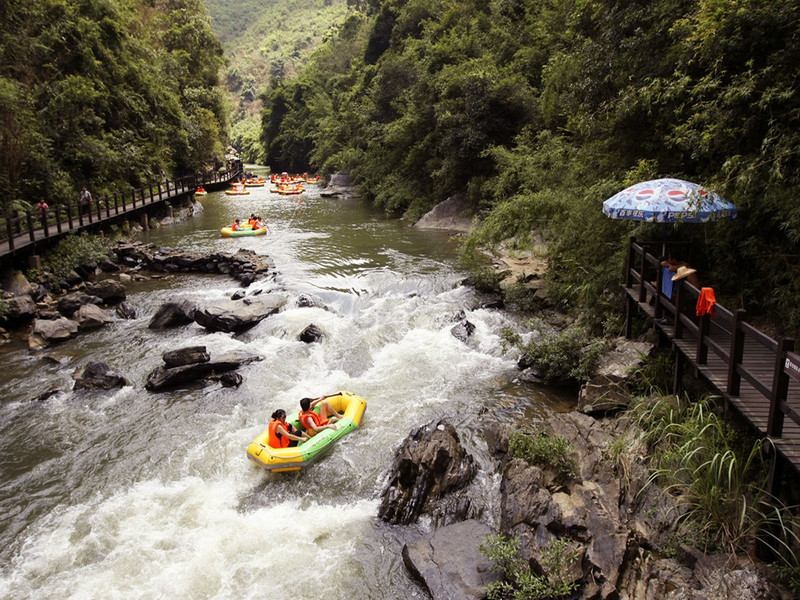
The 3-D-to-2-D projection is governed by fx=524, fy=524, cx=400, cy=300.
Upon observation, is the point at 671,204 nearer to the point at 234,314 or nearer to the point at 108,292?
the point at 234,314

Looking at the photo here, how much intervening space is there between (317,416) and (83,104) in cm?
2119

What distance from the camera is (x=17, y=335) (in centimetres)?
1209

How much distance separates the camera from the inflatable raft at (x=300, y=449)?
718 cm

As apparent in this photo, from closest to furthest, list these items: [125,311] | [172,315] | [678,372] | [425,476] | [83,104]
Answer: [425,476]
[678,372]
[172,315]
[125,311]
[83,104]

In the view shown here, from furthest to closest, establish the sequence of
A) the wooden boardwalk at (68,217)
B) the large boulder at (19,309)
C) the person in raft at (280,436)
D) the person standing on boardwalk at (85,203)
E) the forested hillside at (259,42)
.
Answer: the forested hillside at (259,42) < the person standing on boardwalk at (85,203) < the wooden boardwalk at (68,217) < the large boulder at (19,309) < the person in raft at (280,436)

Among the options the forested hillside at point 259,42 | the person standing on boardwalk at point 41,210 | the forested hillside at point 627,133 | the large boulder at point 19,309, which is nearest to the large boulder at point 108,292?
the large boulder at point 19,309

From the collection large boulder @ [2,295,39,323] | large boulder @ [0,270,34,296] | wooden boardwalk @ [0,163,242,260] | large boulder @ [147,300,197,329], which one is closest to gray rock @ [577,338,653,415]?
large boulder @ [147,300,197,329]

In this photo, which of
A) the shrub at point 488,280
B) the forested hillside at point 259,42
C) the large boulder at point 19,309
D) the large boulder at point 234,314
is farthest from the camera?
the forested hillside at point 259,42

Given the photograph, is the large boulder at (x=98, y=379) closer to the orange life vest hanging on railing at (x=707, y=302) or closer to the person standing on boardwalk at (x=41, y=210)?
the person standing on boardwalk at (x=41, y=210)

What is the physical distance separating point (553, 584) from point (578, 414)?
125 inches

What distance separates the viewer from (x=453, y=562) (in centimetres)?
546

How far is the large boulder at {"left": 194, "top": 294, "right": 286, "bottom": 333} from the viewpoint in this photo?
12344 millimetres

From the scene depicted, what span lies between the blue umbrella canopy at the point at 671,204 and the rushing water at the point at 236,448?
3383 mm

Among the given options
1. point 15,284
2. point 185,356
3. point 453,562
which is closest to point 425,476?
point 453,562
